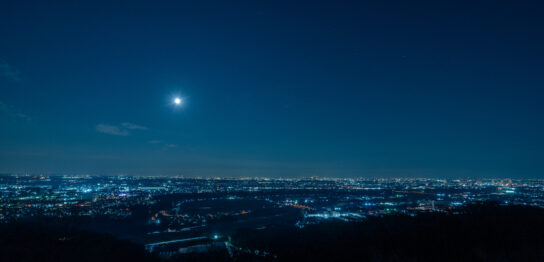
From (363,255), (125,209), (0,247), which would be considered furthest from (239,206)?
(363,255)

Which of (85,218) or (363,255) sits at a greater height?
(363,255)

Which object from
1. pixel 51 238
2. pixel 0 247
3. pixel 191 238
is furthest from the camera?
pixel 191 238

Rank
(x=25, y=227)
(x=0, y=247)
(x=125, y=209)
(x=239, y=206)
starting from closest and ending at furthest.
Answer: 1. (x=0, y=247)
2. (x=25, y=227)
3. (x=125, y=209)
4. (x=239, y=206)

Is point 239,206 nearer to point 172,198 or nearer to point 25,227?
point 172,198

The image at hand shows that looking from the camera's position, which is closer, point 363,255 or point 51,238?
point 363,255

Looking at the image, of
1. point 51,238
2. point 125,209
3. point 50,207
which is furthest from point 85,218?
point 51,238

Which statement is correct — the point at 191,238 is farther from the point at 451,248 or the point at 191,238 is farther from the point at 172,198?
the point at 172,198
